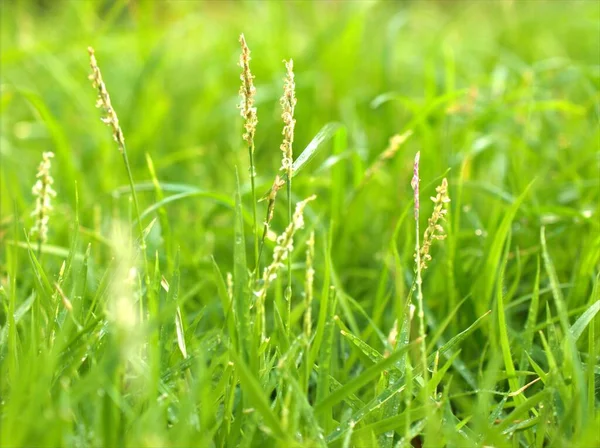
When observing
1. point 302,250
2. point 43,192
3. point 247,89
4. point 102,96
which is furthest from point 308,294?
point 302,250

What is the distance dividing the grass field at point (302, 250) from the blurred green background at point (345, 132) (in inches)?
0.5

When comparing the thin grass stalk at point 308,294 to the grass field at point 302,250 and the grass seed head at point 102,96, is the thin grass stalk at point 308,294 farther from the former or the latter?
the grass seed head at point 102,96

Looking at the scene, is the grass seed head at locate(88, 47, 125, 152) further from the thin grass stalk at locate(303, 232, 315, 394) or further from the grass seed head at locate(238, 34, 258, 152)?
the thin grass stalk at locate(303, 232, 315, 394)

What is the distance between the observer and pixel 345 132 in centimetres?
158

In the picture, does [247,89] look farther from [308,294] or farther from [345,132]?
[345,132]

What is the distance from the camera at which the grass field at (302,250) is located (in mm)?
853

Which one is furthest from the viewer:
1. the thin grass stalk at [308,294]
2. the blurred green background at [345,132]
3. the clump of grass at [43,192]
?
the blurred green background at [345,132]

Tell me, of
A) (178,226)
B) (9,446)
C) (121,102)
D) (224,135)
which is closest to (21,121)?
(121,102)

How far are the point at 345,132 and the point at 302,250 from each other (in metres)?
0.29

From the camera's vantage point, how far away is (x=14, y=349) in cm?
91

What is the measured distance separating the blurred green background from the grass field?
0.01 m

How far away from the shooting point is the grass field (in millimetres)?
853

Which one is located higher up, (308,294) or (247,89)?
(247,89)

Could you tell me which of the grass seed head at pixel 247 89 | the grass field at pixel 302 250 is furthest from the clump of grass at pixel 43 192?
the grass seed head at pixel 247 89
